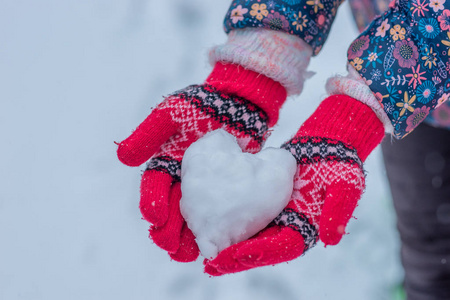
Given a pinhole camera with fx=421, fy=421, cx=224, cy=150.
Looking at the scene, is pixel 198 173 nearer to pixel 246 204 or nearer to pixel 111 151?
A: pixel 246 204

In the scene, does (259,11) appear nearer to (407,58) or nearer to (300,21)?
(300,21)

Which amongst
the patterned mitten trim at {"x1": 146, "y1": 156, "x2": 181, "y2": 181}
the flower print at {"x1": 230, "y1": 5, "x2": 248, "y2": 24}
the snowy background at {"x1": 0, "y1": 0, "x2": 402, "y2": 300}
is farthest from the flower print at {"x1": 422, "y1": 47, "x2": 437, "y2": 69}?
the snowy background at {"x1": 0, "y1": 0, "x2": 402, "y2": 300}

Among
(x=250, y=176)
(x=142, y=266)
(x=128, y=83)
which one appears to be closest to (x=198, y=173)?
(x=250, y=176)

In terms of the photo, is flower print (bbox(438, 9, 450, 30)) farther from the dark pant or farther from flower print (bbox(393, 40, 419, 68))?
the dark pant

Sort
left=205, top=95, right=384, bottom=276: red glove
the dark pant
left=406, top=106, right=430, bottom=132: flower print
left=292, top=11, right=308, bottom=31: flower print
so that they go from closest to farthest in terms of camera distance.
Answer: left=205, top=95, right=384, bottom=276: red glove < left=406, top=106, right=430, bottom=132: flower print < left=292, top=11, right=308, bottom=31: flower print < the dark pant

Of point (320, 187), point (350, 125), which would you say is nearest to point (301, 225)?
point (320, 187)

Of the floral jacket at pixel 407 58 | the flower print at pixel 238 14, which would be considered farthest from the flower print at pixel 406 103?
the flower print at pixel 238 14

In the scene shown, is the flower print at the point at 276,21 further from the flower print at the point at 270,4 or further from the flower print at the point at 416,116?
the flower print at the point at 416,116
